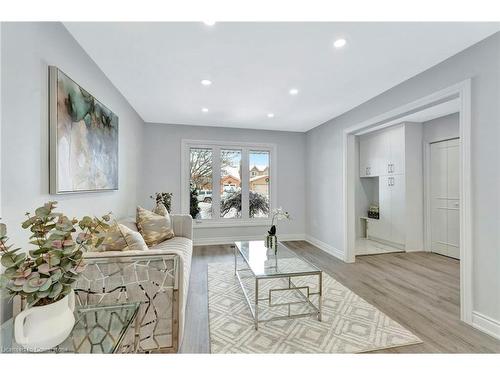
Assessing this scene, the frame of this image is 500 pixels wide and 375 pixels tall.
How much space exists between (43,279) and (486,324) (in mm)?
3027

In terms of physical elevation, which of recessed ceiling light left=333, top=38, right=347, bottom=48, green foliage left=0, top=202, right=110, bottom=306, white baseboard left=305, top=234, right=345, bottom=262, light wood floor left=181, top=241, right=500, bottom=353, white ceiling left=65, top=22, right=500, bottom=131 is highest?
white ceiling left=65, top=22, right=500, bottom=131

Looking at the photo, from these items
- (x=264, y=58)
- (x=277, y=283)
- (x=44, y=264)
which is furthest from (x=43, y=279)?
(x=277, y=283)

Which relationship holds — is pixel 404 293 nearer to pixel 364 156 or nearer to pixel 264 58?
pixel 264 58

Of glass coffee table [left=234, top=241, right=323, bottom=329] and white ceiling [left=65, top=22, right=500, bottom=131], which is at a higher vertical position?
white ceiling [left=65, top=22, right=500, bottom=131]

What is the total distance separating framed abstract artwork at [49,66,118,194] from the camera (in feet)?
5.25

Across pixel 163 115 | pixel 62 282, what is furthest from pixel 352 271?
pixel 163 115

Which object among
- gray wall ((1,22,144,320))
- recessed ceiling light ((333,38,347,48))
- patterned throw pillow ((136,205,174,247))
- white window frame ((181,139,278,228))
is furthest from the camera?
white window frame ((181,139,278,228))

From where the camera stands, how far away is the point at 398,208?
4527 mm

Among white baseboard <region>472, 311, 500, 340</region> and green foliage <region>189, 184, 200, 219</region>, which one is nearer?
white baseboard <region>472, 311, 500, 340</region>

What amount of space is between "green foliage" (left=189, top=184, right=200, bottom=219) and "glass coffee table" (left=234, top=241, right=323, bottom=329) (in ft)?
6.57

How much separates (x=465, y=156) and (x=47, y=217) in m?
2.98

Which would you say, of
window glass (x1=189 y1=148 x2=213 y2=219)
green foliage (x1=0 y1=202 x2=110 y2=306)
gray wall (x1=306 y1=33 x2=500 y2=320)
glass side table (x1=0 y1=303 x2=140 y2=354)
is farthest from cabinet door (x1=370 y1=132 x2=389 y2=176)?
green foliage (x1=0 y1=202 x2=110 y2=306)

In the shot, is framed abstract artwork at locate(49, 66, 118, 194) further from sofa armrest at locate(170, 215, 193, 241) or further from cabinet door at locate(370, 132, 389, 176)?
cabinet door at locate(370, 132, 389, 176)

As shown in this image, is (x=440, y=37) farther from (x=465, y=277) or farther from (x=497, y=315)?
(x=497, y=315)
